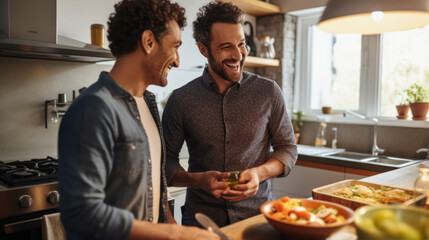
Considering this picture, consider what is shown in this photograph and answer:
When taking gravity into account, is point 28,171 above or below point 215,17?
below

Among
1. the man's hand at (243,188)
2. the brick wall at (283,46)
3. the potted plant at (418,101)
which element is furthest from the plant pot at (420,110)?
the man's hand at (243,188)

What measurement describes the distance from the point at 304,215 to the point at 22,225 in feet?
5.13

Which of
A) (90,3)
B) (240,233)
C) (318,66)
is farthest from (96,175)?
(318,66)

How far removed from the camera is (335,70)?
3941 millimetres

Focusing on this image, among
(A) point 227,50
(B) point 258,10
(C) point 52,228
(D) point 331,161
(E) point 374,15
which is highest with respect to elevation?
(B) point 258,10

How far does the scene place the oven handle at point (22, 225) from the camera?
73.6 inches

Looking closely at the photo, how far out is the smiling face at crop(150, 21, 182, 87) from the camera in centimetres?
113

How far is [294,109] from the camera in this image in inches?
164

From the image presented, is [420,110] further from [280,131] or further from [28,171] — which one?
[28,171]

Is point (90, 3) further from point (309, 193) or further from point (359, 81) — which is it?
point (359, 81)

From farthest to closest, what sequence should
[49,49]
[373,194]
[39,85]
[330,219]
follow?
Answer: [39,85] → [49,49] → [373,194] → [330,219]

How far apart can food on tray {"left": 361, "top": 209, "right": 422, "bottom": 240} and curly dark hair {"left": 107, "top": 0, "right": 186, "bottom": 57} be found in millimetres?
765

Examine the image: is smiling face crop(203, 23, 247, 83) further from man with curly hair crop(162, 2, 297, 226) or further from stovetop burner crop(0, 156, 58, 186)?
stovetop burner crop(0, 156, 58, 186)

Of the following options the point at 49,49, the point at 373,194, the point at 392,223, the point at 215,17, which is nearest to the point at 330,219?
the point at 392,223
